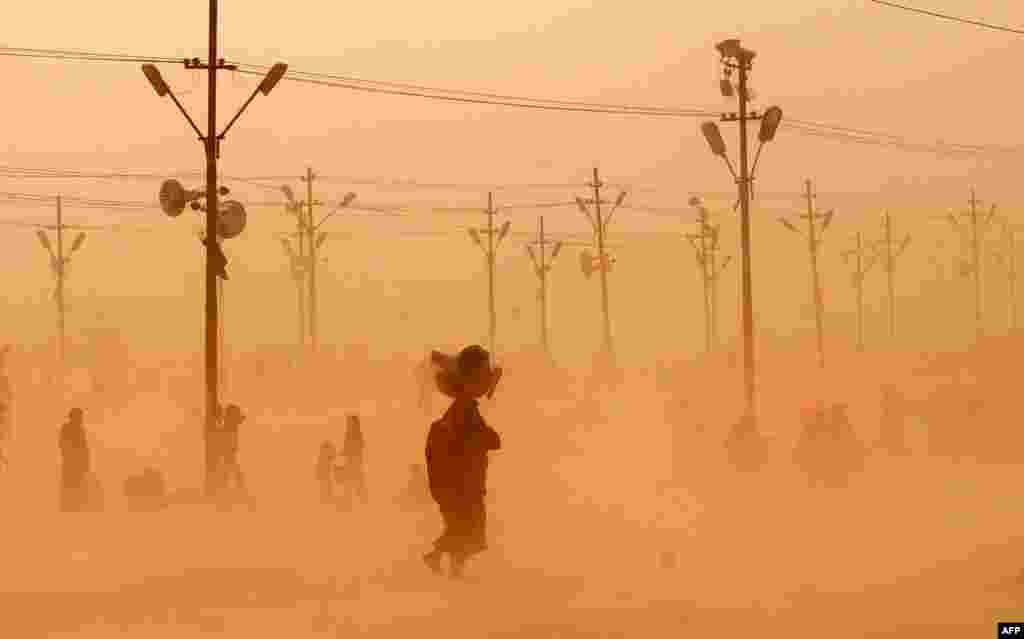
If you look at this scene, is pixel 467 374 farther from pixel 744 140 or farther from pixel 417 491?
pixel 744 140

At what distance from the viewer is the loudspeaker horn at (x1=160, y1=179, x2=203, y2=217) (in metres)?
23.7

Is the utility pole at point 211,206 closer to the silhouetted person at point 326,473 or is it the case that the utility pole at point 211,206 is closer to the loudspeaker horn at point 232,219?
the loudspeaker horn at point 232,219

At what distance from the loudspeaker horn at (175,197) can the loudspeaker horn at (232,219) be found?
1.74 feet

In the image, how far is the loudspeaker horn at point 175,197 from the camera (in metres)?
23.7

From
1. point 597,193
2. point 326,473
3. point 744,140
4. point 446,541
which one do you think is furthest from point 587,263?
point 446,541

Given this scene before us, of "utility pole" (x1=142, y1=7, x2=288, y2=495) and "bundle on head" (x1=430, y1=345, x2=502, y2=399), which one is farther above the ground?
Result: "utility pole" (x1=142, y1=7, x2=288, y2=495)

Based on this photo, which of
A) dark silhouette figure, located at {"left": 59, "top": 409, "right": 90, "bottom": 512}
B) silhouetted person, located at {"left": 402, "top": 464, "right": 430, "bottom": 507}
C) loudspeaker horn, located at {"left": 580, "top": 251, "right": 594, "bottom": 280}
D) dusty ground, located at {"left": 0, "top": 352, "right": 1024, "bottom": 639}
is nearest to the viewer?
dusty ground, located at {"left": 0, "top": 352, "right": 1024, "bottom": 639}

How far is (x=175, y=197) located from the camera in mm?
23797

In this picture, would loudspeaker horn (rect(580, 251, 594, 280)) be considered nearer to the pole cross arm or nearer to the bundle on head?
the pole cross arm

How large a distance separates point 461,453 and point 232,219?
12.3 metres

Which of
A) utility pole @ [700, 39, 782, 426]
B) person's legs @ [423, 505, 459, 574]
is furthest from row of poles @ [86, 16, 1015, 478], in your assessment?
person's legs @ [423, 505, 459, 574]

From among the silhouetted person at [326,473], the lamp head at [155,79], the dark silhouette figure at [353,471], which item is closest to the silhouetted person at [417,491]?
the dark silhouette figure at [353,471]

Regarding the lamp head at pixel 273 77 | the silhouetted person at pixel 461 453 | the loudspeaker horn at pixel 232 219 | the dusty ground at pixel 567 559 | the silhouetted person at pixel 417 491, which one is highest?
the lamp head at pixel 273 77

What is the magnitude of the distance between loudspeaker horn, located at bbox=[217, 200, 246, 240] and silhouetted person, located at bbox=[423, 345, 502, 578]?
11.7 m
